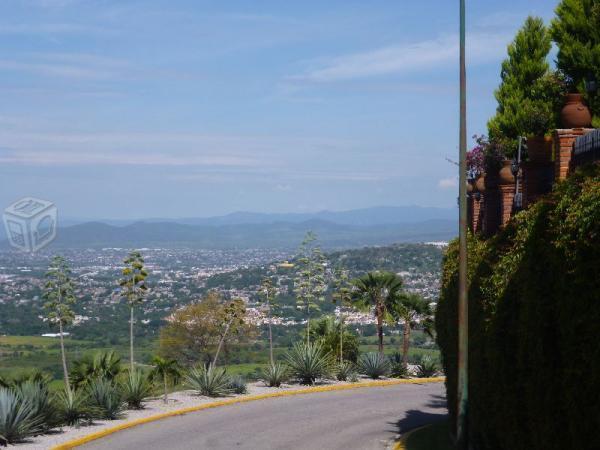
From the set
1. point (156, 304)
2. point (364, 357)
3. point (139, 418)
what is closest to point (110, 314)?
point (156, 304)

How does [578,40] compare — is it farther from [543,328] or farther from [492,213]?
[543,328]

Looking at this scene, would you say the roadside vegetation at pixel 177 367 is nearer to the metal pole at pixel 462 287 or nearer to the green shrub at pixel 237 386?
the green shrub at pixel 237 386

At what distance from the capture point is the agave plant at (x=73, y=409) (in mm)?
21625

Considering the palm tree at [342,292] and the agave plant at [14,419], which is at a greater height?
the palm tree at [342,292]

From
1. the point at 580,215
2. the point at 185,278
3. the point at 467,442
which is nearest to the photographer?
the point at 580,215

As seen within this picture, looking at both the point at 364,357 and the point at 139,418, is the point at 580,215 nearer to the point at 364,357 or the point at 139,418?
the point at 139,418

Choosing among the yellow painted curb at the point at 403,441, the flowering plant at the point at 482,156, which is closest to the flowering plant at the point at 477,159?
the flowering plant at the point at 482,156

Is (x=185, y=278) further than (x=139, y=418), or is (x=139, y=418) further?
(x=185, y=278)

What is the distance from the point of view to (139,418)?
76.0 feet

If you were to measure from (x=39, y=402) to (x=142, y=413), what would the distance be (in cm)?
407

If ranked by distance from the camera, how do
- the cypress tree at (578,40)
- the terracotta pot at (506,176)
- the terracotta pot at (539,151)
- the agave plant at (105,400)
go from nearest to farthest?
the terracotta pot at (539,151) < the terracotta pot at (506,176) < the agave plant at (105,400) < the cypress tree at (578,40)

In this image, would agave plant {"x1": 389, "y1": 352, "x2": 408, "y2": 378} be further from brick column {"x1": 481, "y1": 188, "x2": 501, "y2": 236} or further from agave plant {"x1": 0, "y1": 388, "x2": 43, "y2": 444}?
agave plant {"x1": 0, "y1": 388, "x2": 43, "y2": 444}

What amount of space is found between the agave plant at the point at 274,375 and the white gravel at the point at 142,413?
0.24m

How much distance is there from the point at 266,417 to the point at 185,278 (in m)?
149
